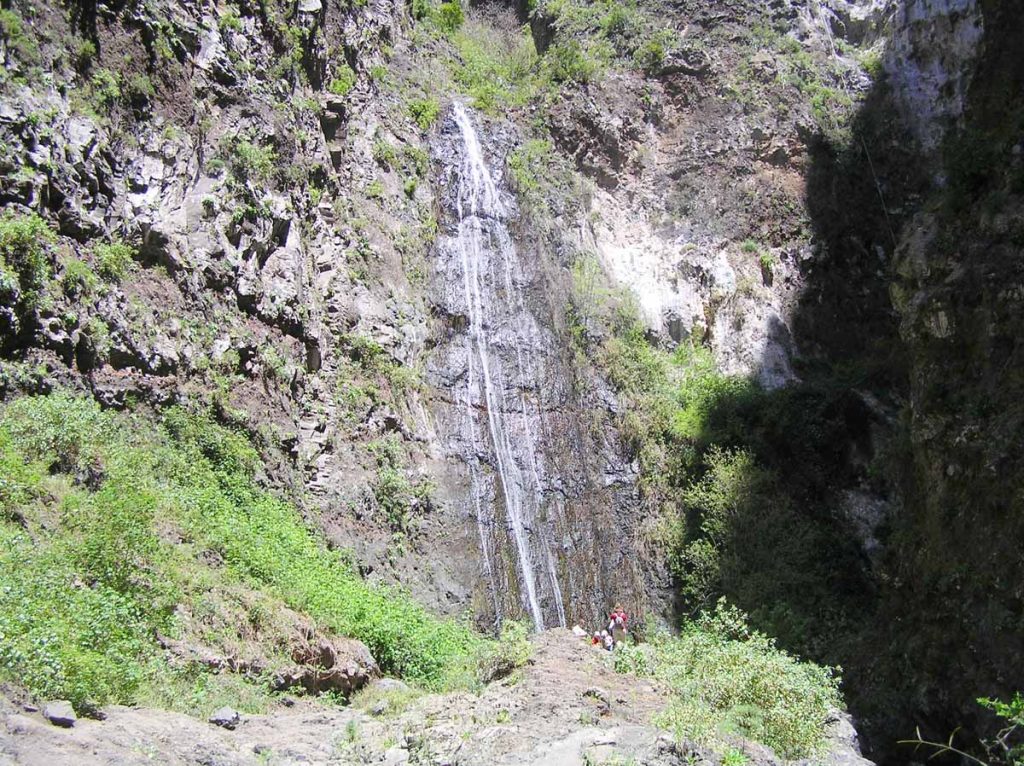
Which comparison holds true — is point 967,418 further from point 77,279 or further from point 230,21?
point 230,21

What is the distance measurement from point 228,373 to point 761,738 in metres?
10.1

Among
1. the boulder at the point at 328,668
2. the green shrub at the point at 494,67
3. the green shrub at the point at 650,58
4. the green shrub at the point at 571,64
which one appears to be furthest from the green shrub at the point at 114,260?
the green shrub at the point at 650,58

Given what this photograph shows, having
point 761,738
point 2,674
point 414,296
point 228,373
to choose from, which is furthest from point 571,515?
point 2,674

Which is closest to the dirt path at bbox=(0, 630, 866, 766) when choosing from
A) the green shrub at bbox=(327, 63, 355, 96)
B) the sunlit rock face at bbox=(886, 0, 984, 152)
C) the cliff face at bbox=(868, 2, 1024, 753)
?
the cliff face at bbox=(868, 2, 1024, 753)

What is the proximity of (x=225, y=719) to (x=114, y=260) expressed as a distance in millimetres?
8070

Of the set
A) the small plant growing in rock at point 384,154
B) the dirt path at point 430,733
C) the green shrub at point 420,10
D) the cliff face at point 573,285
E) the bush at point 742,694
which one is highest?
the green shrub at point 420,10

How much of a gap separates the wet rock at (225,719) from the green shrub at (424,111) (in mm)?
19816

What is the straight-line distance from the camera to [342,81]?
859 inches

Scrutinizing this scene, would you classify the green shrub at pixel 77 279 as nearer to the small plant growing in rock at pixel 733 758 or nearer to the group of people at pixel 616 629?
the small plant growing in rock at pixel 733 758

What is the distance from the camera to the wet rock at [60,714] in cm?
585

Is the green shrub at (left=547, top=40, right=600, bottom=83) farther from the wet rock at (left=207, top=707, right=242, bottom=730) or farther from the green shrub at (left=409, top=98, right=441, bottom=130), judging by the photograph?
the wet rock at (left=207, top=707, right=242, bottom=730)

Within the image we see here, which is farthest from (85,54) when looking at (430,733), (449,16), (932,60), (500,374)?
(932,60)

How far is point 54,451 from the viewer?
10.2 meters

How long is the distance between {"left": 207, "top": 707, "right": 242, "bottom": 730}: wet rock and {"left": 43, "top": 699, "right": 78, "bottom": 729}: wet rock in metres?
1.71
